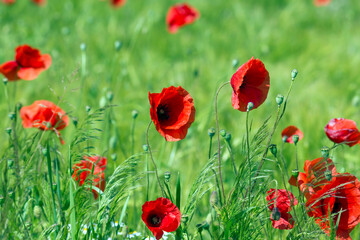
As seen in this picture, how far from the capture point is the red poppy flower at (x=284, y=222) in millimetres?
1210

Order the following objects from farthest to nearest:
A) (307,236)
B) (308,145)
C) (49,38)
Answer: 1. (49,38)
2. (308,145)
3. (307,236)

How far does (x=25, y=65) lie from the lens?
5.78 feet

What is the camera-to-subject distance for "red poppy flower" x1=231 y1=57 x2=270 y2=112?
4.14 feet

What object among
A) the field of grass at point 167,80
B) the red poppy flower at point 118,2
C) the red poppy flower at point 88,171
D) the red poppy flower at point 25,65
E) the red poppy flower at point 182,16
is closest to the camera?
the red poppy flower at point 88,171

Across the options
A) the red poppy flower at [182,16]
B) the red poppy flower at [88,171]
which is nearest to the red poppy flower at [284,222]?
the red poppy flower at [88,171]

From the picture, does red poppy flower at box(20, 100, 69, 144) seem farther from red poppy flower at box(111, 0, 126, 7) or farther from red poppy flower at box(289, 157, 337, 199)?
red poppy flower at box(111, 0, 126, 7)

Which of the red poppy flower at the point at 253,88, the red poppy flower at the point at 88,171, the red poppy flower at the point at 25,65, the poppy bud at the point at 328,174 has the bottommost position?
the red poppy flower at the point at 88,171

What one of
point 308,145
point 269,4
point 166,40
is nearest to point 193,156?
point 308,145

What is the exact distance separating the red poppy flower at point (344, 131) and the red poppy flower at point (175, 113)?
1.28ft

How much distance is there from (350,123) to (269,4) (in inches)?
128

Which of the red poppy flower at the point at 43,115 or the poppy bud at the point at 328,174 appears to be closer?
the poppy bud at the point at 328,174

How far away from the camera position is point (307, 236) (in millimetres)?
1200

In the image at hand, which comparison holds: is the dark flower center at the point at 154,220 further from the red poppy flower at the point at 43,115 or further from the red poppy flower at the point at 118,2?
the red poppy flower at the point at 118,2

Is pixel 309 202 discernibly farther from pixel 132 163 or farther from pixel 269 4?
pixel 269 4
